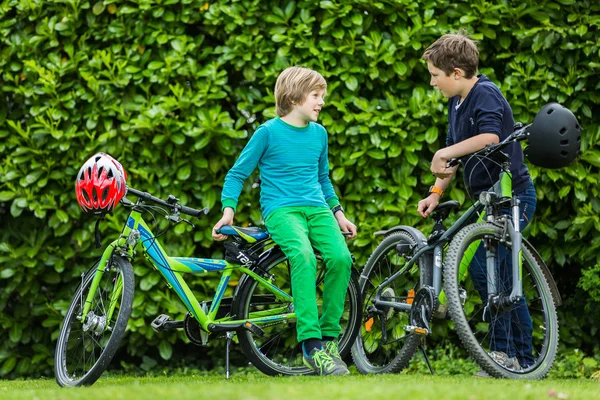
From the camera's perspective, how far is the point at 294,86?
4.84 meters

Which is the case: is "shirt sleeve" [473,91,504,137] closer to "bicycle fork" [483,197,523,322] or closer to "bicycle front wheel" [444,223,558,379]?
"bicycle fork" [483,197,523,322]

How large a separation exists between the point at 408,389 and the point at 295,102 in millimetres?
1824

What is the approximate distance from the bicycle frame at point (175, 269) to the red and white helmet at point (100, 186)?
0.18 meters

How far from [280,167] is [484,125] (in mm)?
1085

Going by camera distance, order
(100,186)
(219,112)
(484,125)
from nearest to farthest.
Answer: (100,186) → (484,125) → (219,112)

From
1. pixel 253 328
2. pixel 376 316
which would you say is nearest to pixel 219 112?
pixel 376 316

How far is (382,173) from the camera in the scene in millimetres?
6109

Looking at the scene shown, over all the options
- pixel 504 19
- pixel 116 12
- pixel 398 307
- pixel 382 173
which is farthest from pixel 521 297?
pixel 116 12

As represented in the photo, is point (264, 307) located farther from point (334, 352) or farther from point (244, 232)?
point (334, 352)

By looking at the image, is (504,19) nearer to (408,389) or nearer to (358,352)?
(358,352)

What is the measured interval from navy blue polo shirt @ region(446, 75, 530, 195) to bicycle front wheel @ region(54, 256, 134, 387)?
1.87m

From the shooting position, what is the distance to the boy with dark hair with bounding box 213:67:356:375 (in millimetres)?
4578

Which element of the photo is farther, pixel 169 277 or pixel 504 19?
pixel 504 19

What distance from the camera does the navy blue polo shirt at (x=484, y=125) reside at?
4668 millimetres
